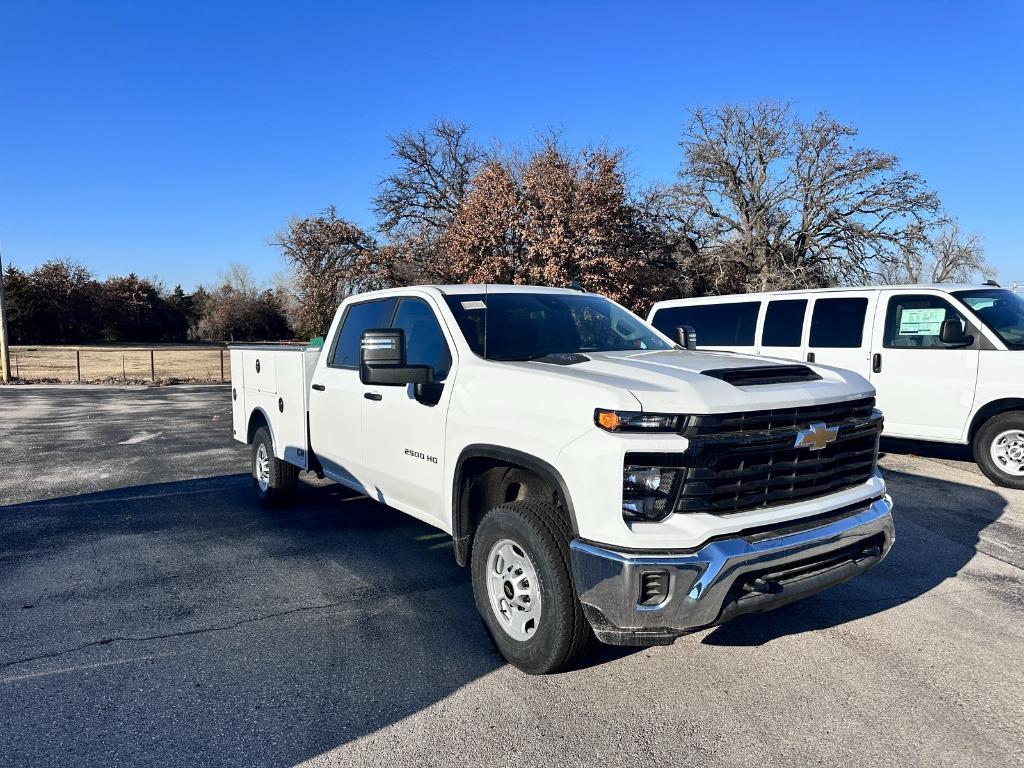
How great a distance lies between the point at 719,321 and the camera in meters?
9.92

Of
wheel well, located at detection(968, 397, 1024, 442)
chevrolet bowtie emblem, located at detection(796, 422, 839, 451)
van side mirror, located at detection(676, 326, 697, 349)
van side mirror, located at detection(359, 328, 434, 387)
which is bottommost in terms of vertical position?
wheel well, located at detection(968, 397, 1024, 442)


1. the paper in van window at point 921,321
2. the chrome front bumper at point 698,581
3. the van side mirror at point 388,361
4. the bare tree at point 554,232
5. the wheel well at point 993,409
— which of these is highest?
the bare tree at point 554,232

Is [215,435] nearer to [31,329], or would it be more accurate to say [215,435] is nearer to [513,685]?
[513,685]

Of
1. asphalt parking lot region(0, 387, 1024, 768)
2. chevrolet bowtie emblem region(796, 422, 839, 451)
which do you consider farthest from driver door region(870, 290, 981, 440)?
chevrolet bowtie emblem region(796, 422, 839, 451)

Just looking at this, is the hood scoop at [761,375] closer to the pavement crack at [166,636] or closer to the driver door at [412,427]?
the driver door at [412,427]

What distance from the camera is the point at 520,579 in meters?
3.47

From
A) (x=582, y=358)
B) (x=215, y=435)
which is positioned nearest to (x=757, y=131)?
(x=215, y=435)

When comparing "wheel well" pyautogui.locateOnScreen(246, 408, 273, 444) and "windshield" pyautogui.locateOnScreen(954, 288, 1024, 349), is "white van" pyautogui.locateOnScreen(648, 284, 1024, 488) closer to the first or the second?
"windshield" pyautogui.locateOnScreen(954, 288, 1024, 349)

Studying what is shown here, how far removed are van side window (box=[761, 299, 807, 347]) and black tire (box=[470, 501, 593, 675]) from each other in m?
6.80

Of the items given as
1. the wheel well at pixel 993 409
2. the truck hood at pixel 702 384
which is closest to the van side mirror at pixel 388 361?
the truck hood at pixel 702 384

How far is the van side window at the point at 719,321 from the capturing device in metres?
9.59

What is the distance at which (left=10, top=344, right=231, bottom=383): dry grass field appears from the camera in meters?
25.0

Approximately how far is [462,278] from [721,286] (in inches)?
409

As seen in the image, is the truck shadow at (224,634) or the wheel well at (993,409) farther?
the wheel well at (993,409)
